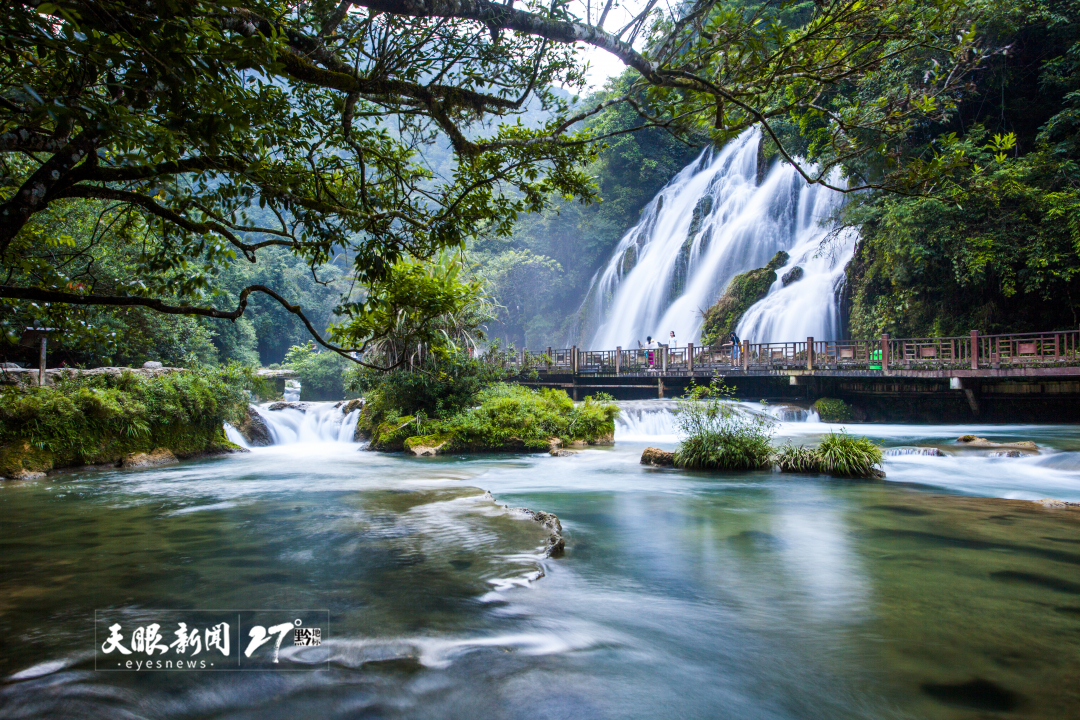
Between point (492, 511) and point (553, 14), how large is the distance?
15.9 ft

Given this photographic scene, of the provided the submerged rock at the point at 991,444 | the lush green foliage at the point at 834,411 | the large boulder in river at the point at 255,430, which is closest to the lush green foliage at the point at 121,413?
the large boulder in river at the point at 255,430

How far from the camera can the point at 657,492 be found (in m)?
8.66

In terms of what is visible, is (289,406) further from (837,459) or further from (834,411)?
(834,411)

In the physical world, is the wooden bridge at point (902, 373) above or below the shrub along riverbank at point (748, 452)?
above

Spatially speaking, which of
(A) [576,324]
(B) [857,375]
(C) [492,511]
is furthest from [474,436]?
(A) [576,324]

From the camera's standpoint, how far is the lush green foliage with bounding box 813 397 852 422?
19.1m

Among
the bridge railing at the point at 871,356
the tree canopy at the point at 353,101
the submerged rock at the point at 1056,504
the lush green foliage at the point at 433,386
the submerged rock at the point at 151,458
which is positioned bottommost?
the submerged rock at the point at 1056,504

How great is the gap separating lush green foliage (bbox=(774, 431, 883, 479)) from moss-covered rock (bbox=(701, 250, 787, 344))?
16.4 meters

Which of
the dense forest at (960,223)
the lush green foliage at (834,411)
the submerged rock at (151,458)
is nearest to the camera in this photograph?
the dense forest at (960,223)

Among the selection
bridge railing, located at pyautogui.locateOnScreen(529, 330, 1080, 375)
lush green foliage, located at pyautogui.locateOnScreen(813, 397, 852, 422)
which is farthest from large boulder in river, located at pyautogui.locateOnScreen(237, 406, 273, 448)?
lush green foliage, located at pyautogui.locateOnScreen(813, 397, 852, 422)

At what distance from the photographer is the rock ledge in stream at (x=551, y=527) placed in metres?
5.23

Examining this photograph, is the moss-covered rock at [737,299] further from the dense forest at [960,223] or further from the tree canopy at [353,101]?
the tree canopy at [353,101]

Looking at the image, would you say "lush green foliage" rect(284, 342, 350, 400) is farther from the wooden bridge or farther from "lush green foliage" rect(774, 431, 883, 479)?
"lush green foliage" rect(774, 431, 883, 479)

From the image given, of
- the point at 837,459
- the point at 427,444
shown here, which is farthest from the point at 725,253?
the point at 427,444
